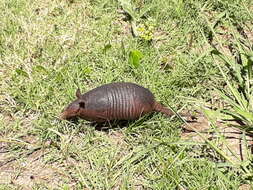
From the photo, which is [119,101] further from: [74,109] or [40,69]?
[40,69]

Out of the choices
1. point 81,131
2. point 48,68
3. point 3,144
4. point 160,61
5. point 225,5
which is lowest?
point 3,144

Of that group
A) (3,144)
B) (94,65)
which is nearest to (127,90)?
(94,65)

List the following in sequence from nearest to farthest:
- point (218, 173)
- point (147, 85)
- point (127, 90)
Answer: point (218, 173)
point (127, 90)
point (147, 85)

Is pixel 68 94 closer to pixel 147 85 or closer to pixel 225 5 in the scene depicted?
pixel 147 85

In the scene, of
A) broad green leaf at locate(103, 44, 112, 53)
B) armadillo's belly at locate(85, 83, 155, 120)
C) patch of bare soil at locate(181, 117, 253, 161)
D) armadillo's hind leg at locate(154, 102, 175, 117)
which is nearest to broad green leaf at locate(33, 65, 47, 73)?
broad green leaf at locate(103, 44, 112, 53)

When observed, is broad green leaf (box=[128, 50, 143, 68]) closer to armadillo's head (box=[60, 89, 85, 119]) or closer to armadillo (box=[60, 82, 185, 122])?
armadillo (box=[60, 82, 185, 122])

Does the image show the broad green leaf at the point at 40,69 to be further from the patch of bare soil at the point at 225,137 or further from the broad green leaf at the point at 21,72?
the patch of bare soil at the point at 225,137

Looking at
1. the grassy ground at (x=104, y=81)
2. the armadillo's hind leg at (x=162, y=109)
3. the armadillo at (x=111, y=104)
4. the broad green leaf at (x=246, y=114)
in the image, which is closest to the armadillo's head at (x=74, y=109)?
the armadillo at (x=111, y=104)

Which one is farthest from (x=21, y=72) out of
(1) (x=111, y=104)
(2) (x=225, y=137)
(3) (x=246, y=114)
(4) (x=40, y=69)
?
(3) (x=246, y=114)
